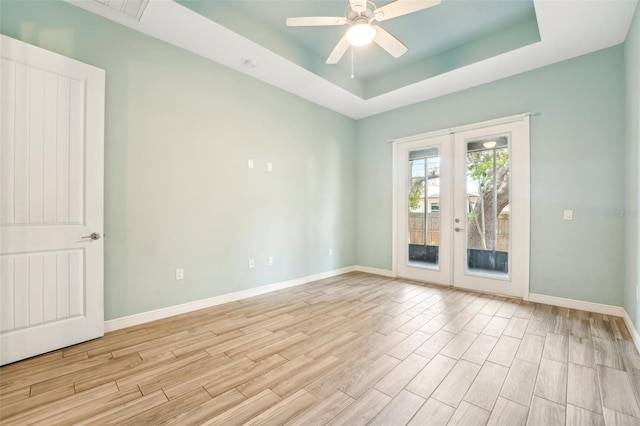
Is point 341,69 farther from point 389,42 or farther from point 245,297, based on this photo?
point 245,297

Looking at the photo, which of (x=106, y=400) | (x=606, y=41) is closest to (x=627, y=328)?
(x=606, y=41)

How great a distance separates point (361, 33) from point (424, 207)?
10.0 feet

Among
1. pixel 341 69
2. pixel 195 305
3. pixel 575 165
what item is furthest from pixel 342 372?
pixel 341 69

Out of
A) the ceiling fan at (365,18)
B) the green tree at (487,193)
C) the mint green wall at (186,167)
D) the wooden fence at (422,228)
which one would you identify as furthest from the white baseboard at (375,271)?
the ceiling fan at (365,18)

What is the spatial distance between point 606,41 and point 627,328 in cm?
301

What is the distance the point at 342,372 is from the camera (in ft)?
6.53

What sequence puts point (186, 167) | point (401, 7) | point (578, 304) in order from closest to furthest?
point (401, 7) → point (186, 167) → point (578, 304)

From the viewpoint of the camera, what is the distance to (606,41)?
3.03 m

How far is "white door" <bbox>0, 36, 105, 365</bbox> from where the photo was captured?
2105 mm

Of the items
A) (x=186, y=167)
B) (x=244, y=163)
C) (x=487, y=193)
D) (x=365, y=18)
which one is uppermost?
(x=365, y=18)

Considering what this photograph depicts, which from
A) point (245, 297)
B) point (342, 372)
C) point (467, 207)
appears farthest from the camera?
point (467, 207)

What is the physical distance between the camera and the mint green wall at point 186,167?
2662mm

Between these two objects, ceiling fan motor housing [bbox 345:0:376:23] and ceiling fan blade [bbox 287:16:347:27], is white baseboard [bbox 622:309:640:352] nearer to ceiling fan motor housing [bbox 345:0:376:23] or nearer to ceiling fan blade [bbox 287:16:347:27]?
ceiling fan motor housing [bbox 345:0:376:23]

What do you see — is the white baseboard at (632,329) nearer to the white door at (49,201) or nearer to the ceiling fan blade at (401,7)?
the ceiling fan blade at (401,7)
